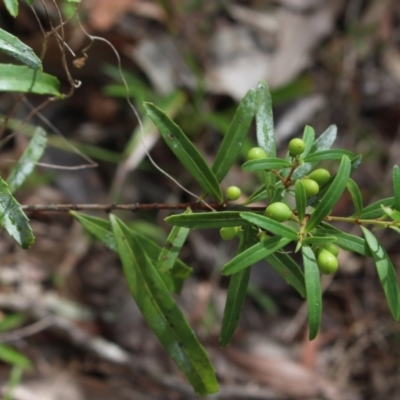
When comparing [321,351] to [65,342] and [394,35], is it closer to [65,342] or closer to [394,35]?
[65,342]

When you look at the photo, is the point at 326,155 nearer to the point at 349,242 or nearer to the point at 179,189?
the point at 349,242

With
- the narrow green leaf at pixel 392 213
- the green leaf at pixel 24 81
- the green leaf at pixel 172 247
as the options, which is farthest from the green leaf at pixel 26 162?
the narrow green leaf at pixel 392 213

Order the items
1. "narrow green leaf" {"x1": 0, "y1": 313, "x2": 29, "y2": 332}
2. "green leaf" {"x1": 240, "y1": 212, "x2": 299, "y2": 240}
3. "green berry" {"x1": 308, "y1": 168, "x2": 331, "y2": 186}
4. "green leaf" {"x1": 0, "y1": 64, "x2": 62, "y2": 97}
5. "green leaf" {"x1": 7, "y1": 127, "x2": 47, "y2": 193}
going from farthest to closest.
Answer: "narrow green leaf" {"x1": 0, "y1": 313, "x2": 29, "y2": 332}
"green leaf" {"x1": 7, "y1": 127, "x2": 47, "y2": 193}
"green leaf" {"x1": 0, "y1": 64, "x2": 62, "y2": 97}
"green berry" {"x1": 308, "y1": 168, "x2": 331, "y2": 186}
"green leaf" {"x1": 240, "y1": 212, "x2": 299, "y2": 240}

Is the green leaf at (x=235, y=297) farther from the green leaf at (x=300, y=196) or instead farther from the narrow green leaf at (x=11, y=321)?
the narrow green leaf at (x=11, y=321)

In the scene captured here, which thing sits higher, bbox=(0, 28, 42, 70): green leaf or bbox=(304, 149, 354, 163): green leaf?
bbox=(0, 28, 42, 70): green leaf

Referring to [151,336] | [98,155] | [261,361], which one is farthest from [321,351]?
[98,155]

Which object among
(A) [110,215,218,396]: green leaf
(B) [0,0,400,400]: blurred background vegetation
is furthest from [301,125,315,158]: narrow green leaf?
(B) [0,0,400,400]: blurred background vegetation

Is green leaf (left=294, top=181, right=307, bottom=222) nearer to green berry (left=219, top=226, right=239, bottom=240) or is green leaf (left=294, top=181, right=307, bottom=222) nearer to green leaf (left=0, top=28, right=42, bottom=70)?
green berry (left=219, top=226, right=239, bottom=240)
